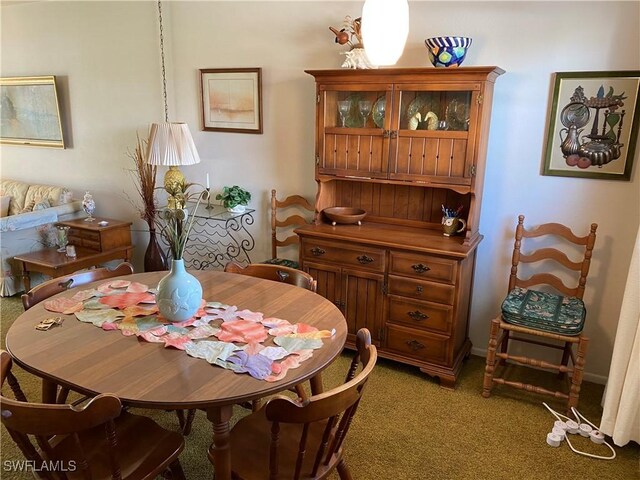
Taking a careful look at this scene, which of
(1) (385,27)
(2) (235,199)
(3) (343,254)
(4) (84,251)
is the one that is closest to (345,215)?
(3) (343,254)

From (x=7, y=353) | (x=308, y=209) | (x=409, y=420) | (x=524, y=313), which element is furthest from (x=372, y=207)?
(x=7, y=353)

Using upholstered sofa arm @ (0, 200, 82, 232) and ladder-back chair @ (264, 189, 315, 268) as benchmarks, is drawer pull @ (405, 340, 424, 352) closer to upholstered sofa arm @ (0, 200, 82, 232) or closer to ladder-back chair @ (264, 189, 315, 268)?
ladder-back chair @ (264, 189, 315, 268)

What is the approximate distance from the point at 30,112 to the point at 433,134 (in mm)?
4320

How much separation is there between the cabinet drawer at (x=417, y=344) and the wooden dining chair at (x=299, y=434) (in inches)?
46.8

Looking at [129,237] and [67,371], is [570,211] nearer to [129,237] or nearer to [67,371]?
[67,371]

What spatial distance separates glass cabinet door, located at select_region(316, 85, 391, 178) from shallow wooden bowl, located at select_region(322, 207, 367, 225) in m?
0.29

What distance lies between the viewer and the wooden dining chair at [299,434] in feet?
4.30

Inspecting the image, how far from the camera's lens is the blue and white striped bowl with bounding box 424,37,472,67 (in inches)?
102

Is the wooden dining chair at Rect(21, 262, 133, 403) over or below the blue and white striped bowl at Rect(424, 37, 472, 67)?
below

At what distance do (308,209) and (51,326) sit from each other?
2.08 metres

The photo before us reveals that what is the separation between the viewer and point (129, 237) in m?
4.18

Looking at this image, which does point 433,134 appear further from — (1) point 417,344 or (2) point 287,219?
(2) point 287,219

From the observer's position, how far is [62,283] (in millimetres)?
2150

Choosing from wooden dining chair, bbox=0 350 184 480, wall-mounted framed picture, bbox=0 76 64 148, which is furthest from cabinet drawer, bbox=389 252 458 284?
wall-mounted framed picture, bbox=0 76 64 148
